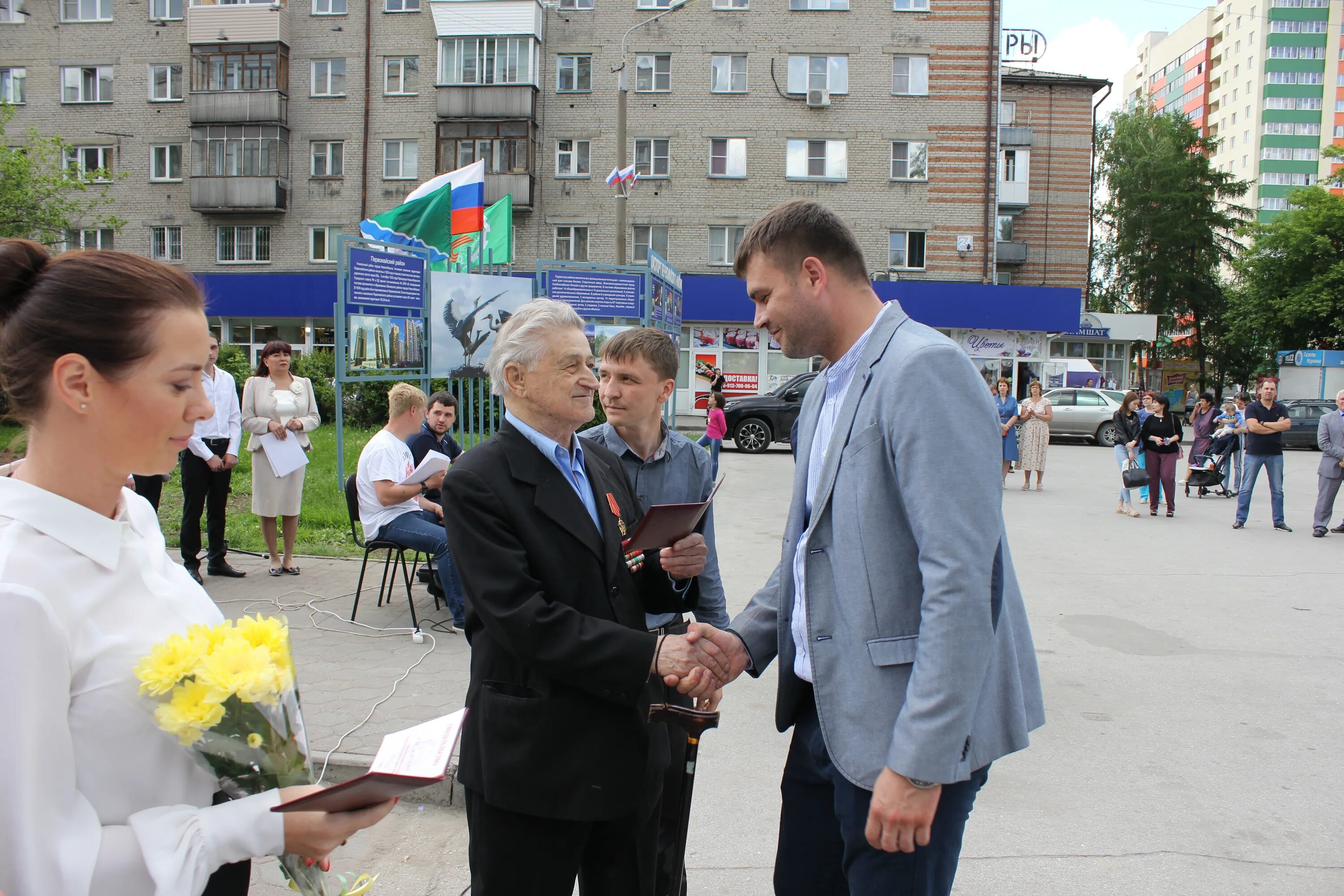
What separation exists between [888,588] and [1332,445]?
12716mm

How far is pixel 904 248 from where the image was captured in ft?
106

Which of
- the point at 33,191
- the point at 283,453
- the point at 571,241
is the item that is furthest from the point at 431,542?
the point at 571,241

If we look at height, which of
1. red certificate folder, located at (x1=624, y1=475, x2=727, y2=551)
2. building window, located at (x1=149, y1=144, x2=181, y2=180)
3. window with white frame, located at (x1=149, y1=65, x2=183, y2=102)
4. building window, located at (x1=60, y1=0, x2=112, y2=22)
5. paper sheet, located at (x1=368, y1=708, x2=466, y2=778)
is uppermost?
building window, located at (x1=60, y1=0, x2=112, y2=22)

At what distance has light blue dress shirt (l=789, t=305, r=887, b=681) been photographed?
201cm

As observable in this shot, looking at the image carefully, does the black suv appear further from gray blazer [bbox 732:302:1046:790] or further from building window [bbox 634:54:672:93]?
building window [bbox 634:54:672:93]

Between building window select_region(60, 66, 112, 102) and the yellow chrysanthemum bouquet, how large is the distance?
41462mm

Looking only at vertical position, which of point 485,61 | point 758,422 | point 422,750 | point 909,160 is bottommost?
point 758,422

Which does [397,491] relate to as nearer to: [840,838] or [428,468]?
[428,468]

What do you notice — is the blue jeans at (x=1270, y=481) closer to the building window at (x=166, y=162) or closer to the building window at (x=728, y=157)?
the building window at (x=728, y=157)

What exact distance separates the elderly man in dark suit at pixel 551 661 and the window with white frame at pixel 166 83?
39139 millimetres

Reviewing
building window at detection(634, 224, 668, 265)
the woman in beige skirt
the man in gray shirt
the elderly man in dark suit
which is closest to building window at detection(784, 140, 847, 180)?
building window at detection(634, 224, 668, 265)

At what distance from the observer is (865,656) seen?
5.90 feet

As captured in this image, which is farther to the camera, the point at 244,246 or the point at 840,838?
the point at 244,246

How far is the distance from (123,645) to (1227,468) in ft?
61.0
